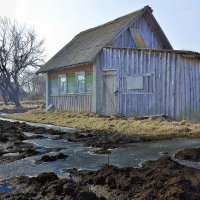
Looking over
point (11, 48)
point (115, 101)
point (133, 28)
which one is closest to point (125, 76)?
point (115, 101)

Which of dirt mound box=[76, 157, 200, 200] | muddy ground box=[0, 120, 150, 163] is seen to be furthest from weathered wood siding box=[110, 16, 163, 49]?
dirt mound box=[76, 157, 200, 200]

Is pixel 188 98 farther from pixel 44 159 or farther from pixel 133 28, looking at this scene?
pixel 44 159

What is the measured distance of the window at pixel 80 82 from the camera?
2397 centimetres

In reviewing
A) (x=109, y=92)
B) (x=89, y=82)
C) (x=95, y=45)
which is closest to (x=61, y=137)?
(x=109, y=92)

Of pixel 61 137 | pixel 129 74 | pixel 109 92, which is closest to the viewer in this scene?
pixel 61 137

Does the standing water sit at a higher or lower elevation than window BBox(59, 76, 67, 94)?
lower

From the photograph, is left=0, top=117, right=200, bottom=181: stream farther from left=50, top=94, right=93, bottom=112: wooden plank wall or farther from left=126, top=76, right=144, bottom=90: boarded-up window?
left=50, top=94, right=93, bottom=112: wooden plank wall

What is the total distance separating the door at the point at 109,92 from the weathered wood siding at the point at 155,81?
0.74 ft

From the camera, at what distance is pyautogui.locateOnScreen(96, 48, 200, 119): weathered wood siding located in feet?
57.2

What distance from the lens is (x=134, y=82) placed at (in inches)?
780

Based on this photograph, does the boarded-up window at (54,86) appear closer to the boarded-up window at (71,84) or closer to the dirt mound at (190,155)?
the boarded-up window at (71,84)

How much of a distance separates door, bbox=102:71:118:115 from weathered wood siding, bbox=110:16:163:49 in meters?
2.23

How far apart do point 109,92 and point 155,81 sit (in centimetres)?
328

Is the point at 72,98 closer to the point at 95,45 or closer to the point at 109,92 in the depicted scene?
the point at 95,45
